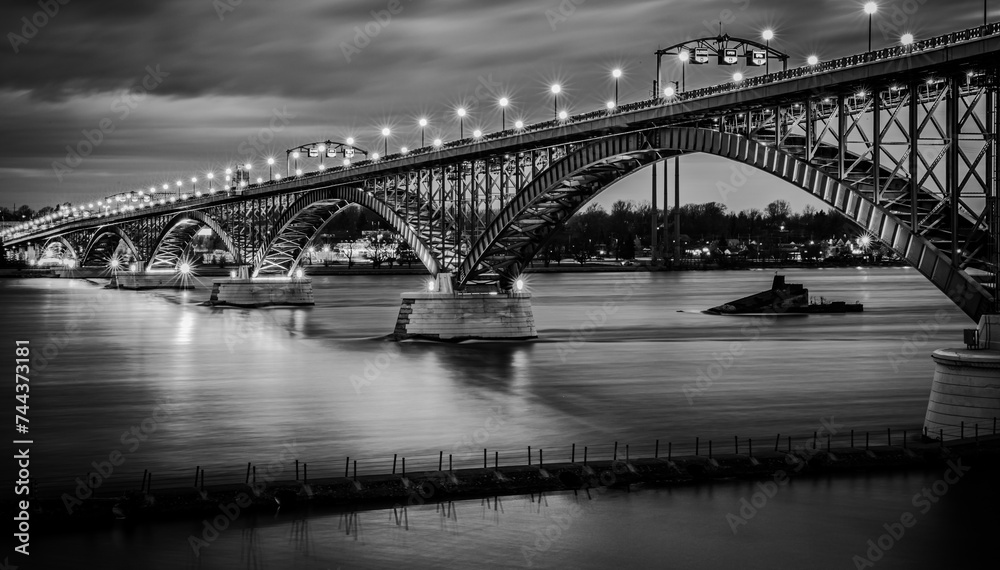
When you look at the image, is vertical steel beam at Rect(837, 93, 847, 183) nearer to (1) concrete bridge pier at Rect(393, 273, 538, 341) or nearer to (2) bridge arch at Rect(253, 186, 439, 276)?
(1) concrete bridge pier at Rect(393, 273, 538, 341)

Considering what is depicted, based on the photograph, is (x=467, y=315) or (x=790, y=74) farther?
(x=467, y=315)

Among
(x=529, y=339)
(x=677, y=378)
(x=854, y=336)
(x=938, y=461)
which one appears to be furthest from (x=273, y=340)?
(x=938, y=461)

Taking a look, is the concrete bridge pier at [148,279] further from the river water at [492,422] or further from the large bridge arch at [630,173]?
the large bridge arch at [630,173]

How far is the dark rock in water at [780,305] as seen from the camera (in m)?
102

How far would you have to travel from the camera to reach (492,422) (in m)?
36.0

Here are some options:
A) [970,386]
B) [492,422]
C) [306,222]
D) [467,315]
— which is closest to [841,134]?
[970,386]

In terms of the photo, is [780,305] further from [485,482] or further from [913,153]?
[485,482]

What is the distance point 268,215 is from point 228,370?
5465 centimetres

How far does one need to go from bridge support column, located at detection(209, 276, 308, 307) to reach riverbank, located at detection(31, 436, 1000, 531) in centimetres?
8298

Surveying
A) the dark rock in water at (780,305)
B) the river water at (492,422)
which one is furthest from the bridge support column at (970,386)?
the dark rock in water at (780,305)

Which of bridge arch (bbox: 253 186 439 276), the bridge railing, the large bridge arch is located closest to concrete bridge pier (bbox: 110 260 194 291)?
bridge arch (bbox: 253 186 439 276)

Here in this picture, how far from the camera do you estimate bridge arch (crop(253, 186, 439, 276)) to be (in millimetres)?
76000

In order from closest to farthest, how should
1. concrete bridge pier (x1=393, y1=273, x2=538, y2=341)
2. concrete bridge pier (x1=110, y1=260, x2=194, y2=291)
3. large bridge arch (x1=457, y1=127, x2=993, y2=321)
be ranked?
large bridge arch (x1=457, y1=127, x2=993, y2=321) → concrete bridge pier (x1=393, y1=273, x2=538, y2=341) → concrete bridge pier (x1=110, y1=260, x2=194, y2=291)

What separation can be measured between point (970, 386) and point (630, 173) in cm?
2890
